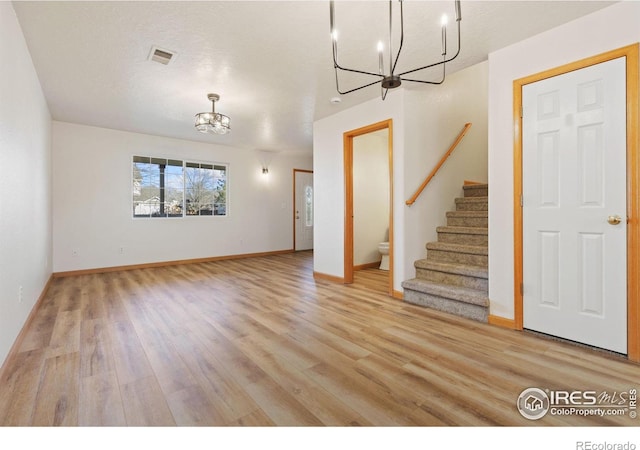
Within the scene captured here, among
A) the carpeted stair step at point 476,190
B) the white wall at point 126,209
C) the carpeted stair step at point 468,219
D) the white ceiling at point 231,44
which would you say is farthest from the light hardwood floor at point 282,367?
the white ceiling at point 231,44

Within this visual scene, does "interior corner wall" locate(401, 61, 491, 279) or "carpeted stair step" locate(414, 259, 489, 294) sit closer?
"carpeted stair step" locate(414, 259, 489, 294)

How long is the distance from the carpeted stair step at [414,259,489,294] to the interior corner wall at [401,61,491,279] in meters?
0.14

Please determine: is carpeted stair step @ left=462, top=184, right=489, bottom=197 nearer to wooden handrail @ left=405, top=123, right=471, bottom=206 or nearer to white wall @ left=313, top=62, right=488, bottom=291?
white wall @ left=313, top=62, right=488, bottom=291

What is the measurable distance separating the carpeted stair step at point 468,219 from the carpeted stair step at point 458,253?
0.41 metres

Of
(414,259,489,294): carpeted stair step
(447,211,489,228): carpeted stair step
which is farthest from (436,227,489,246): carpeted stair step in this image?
(414,259,489,294): carpeted stair step

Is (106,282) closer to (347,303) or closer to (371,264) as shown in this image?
(347,303)

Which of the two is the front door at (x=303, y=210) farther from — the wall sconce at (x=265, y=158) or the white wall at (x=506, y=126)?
the white wall at (x=506, y=126)

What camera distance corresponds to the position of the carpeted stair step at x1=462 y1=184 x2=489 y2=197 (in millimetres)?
3896

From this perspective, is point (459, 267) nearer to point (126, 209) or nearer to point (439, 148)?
point (439, 148)

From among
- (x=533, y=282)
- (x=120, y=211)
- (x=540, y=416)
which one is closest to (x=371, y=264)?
(x=533, y=282)

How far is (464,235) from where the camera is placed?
11.5 ft

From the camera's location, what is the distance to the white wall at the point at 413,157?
350 cm

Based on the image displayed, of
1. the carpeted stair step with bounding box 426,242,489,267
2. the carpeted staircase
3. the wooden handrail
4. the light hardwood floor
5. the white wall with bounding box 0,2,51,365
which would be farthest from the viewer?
the wooden handrail

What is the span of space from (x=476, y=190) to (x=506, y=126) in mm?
1498
